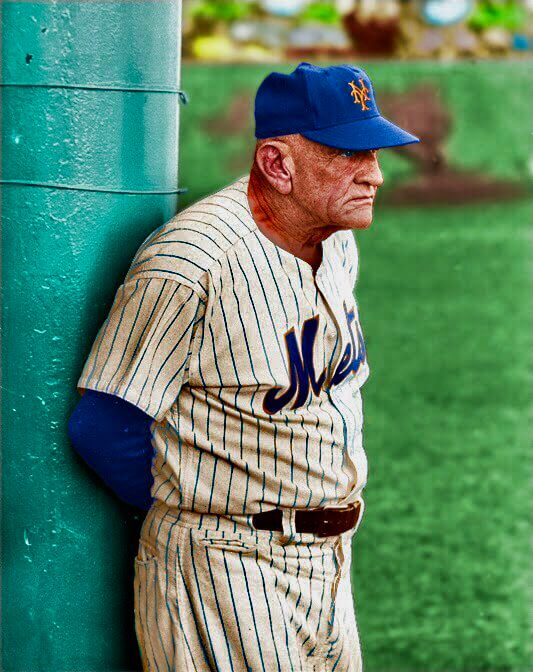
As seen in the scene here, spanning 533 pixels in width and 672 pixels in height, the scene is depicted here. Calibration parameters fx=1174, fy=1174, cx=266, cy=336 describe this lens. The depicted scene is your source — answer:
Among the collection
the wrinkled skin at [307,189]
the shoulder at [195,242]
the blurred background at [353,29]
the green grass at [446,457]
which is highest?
the blurred background at [353,29]

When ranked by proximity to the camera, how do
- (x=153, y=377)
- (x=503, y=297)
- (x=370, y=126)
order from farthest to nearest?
(x=503, y=297) < (x=370, y=126) < (x=153, y=377)

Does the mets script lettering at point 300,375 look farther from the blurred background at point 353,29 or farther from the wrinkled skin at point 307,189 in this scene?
the blurred background at point 353,29

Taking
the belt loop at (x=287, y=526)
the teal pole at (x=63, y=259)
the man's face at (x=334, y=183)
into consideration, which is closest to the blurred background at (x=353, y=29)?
the teal pole at (x=63, y=259)

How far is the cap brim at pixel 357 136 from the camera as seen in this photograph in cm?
227

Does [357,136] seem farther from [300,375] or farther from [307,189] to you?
[300,375]

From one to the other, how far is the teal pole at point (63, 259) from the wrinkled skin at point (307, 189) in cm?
26

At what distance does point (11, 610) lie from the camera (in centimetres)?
234

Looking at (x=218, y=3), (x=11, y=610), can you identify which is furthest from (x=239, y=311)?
(x=218, y=3)

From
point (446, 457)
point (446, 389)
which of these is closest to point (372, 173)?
point (446, 457)

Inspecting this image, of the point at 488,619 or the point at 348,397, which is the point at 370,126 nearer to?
the point at 348,397

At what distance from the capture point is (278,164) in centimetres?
234

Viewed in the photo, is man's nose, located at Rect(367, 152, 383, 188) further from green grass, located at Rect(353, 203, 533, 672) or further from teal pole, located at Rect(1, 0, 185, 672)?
green grass, located at Rect(353, 203, 533, 672)

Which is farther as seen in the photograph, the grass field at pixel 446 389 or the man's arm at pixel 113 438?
the grass field at pixel 446 389

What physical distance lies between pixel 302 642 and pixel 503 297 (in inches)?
287
